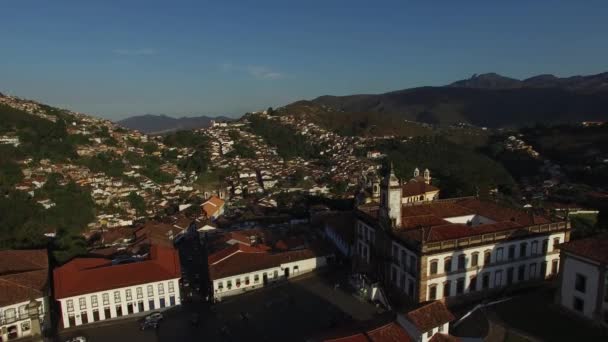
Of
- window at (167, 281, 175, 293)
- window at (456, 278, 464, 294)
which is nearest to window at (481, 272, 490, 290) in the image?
window at (456, 278, 464, 294)

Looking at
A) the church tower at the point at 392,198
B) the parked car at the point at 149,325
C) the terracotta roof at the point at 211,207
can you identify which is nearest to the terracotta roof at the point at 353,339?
the church tower at the point at 392,198

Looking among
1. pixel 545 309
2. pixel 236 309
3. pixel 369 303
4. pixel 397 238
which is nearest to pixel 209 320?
pixel 236 309

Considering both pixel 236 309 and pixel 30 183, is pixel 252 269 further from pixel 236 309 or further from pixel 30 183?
pixel 30 183

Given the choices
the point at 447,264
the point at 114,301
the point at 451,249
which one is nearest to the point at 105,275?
the point at 114,301

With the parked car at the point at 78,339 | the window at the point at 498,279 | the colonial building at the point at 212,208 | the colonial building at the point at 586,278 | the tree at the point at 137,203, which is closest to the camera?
the colonial building at the point at 586,278

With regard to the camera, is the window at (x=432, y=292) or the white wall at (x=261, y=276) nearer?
the window at (x=432, y=292)

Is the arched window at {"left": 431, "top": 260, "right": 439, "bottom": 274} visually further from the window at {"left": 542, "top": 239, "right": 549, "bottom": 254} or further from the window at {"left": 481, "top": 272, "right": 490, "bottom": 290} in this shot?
the window at {"left": 542, "top": 239, "right": 549, "bottom": 254}

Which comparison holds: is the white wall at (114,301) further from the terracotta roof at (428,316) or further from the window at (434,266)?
the terracotta roof at (428,316)
